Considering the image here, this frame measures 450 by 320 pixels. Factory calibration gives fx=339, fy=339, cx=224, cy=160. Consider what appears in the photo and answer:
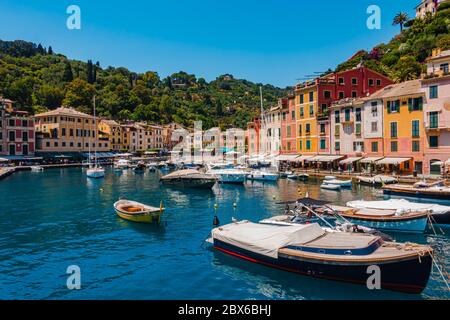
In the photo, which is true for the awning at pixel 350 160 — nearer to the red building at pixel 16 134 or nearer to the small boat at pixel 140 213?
the small boat at pixel 140 213

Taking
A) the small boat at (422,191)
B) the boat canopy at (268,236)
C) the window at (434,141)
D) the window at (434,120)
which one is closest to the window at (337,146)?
the window at (434,141)

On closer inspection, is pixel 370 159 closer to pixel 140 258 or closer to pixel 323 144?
pixel 323 144

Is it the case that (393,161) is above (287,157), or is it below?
below

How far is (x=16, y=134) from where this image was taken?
97.8m

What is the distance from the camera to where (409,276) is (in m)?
15.6

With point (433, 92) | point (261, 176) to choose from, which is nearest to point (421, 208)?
→ point (433, 92)

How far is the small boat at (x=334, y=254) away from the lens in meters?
15.6

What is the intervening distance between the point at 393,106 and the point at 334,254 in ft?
155

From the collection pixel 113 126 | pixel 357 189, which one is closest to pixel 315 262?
pixel 357 189

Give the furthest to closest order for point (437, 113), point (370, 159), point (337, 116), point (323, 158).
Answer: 1. point (323, 158)
2. point (337, 116)
3. point (370, 159)
4. point (437, 113)

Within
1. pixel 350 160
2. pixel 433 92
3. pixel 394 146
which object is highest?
pixel 433 92

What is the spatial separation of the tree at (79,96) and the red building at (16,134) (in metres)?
41.9
